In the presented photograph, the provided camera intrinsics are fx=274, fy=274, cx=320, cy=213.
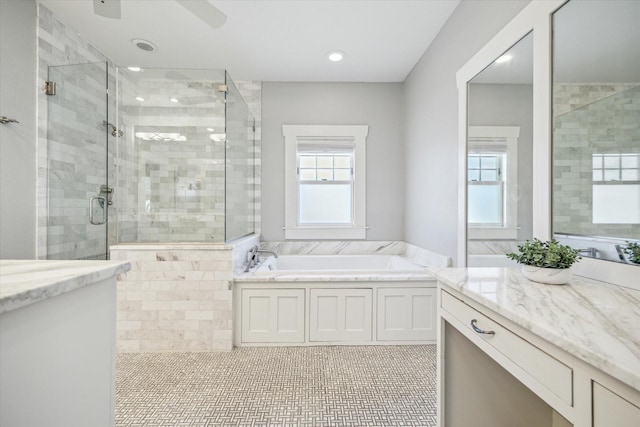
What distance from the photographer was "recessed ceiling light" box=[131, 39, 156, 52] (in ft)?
8.43

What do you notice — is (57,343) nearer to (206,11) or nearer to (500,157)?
(500,157)

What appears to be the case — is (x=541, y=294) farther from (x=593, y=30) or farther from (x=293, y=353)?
(x=293, y=353)

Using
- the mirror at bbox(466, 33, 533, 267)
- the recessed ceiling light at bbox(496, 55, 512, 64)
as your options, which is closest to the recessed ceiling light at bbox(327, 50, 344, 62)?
the mirror at bbox(466, 33, 533, 267)

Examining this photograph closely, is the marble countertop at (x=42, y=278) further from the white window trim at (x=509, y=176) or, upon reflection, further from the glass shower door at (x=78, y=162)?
the glass shower door at (x=78, y=162)

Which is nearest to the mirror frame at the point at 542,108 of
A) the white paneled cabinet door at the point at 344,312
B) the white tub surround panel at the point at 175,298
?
the white paneled cabinet door at the point at 344,312

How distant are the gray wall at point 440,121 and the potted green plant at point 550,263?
1.16 metres

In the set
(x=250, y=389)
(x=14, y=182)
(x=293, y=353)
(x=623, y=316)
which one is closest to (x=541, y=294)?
(x=623, y=316)

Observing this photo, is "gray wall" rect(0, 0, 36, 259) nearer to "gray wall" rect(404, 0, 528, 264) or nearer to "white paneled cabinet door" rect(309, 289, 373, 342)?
"white paneled cabinet door" rect(309, 289, 373, 342)

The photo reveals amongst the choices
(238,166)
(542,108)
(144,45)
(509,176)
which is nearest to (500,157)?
(509,176)

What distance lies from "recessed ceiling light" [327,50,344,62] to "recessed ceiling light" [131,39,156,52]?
5.63 ft

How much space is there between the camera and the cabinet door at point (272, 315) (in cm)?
230

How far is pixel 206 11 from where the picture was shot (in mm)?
2176

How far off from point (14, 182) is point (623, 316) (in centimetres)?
323

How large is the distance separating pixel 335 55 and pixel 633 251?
2.67 metres
